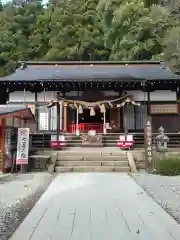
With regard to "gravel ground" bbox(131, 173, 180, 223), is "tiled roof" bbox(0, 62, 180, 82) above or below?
above

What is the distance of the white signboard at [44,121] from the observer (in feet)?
61.1

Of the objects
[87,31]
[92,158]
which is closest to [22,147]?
[92,158]

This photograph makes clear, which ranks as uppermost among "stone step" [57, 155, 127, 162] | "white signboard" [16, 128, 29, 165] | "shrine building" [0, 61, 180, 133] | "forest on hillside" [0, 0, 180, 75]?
"forest on hillside" [0, 0, 180, 75]

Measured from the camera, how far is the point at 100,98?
1842cm

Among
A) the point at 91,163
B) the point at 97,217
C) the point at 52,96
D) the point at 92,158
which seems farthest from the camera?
the point at 52,96

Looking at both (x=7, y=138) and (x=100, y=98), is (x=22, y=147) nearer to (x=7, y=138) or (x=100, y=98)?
(x=7, y=138)

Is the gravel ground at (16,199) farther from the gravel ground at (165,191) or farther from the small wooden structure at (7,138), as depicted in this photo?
the gravel ground at (165,191)

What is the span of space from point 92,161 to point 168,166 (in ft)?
11.0

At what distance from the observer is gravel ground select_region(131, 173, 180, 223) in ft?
20.4

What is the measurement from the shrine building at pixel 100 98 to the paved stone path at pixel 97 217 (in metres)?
9.60

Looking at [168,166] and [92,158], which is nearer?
[168,166]

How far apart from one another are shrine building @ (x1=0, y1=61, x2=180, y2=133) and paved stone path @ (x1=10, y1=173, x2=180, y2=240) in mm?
9603

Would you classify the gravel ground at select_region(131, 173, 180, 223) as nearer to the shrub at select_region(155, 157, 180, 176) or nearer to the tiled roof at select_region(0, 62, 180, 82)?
the shrub at select_region(155, 157, 180, 176)

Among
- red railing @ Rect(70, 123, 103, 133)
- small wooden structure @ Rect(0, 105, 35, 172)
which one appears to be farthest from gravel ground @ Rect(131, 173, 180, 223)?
red railing @ Rect(70, 123, 103, 133)
